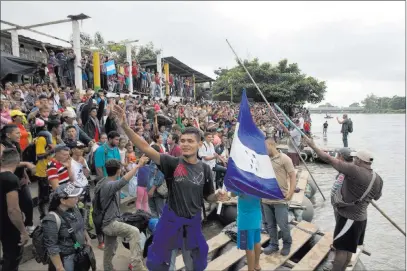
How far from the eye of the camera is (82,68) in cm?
1406

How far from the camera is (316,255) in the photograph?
221 inches

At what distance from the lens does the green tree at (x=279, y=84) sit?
3519 centimetres

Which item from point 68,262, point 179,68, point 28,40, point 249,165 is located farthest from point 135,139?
point 179,68

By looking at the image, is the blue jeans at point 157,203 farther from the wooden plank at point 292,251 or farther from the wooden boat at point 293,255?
the wooden plank at point 292,251

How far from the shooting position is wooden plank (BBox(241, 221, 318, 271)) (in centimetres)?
513

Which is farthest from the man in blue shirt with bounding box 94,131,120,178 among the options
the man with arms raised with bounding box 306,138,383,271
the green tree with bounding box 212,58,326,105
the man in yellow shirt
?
the green tree with bounding box 212,58,326,105

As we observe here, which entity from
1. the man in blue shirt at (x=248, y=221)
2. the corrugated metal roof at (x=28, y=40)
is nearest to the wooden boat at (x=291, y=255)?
the man in blue shirt at (x=248, y=221)

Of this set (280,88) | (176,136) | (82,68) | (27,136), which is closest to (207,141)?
(176,136)

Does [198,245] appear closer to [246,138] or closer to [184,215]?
[184,215]

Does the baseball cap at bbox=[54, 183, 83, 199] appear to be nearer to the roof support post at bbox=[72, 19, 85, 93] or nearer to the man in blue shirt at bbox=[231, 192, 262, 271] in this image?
the man in blue shirt at bbox=[231, 192, 262, 271]

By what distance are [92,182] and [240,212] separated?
417 cm

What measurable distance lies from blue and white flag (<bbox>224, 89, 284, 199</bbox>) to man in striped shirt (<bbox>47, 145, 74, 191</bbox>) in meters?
2.29

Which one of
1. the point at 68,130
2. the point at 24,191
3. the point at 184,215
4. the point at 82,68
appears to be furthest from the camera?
the point at 82,68

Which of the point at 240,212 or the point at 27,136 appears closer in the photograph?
the point at 240,212
